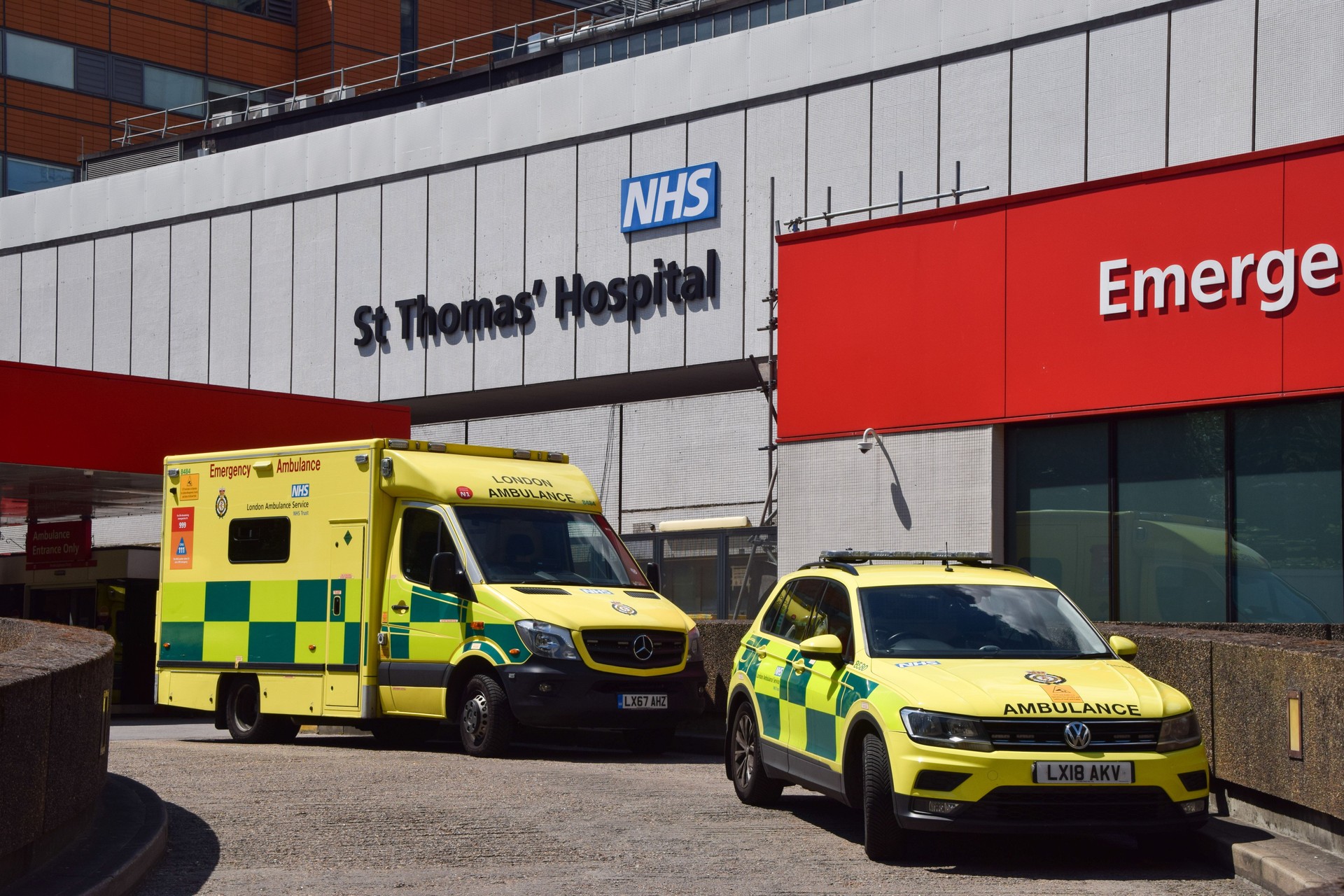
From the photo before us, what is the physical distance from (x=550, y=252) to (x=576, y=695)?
85.6 ft

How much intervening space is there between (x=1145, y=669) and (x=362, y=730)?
A: 35.6 feet

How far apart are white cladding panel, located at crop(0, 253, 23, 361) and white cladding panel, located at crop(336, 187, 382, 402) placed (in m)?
13.3

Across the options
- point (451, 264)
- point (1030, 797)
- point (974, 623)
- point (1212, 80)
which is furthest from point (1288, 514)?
point (451, 264)

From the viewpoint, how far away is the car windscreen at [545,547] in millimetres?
15672

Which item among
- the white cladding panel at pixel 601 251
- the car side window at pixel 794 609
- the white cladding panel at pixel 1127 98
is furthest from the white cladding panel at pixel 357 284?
the car side window at pixel 794 609

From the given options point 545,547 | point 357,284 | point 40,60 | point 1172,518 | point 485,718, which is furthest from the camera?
point 40,60

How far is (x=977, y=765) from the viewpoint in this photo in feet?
28.2

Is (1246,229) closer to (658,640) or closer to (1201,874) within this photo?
(658,640)

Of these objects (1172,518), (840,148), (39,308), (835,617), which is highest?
(840,148)

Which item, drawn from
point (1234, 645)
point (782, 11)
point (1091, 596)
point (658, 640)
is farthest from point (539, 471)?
point (782, 11)

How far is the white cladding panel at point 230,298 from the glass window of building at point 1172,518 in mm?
31465

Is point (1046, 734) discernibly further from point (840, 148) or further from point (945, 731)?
point (840, 148)

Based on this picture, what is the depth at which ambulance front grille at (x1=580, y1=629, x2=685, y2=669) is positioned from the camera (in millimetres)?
14977

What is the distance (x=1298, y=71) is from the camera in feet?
93.7
